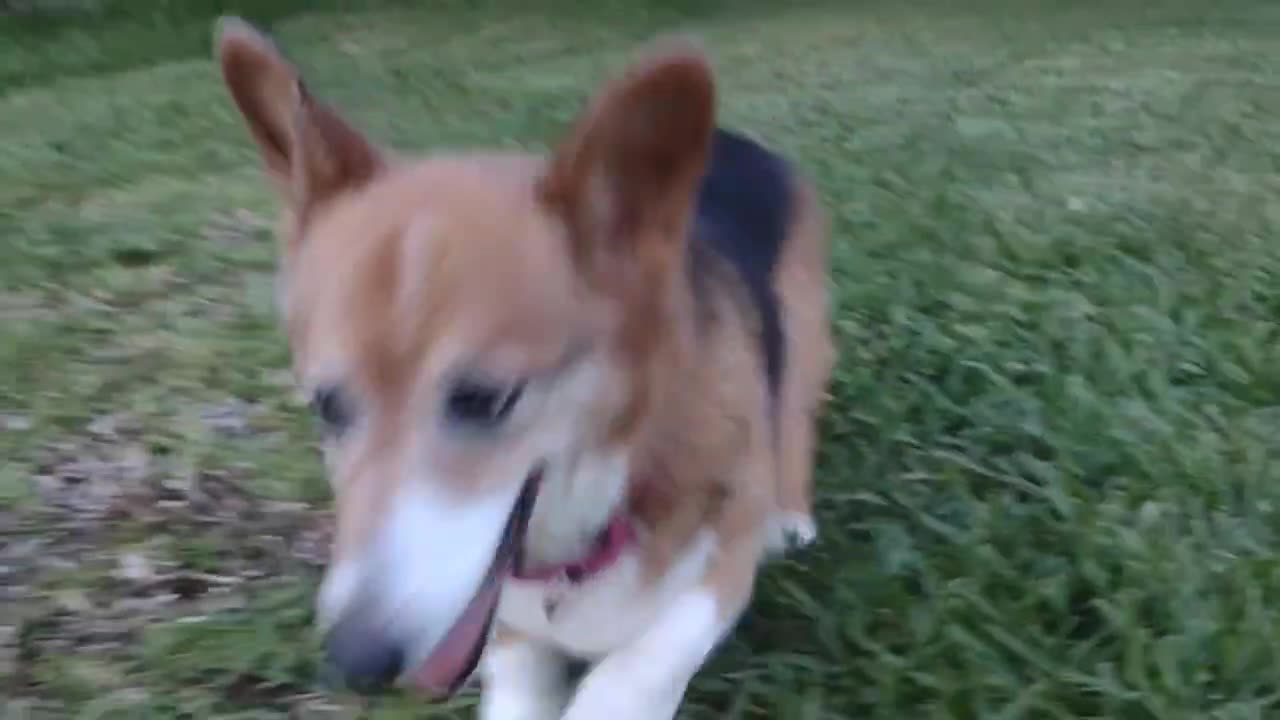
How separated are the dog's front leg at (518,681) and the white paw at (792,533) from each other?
2.01 feet

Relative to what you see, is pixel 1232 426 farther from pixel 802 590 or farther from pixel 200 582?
pixel 200 582

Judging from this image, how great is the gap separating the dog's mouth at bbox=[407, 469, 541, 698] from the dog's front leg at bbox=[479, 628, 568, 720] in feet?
1.31

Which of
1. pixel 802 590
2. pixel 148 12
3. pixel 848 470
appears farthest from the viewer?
pixel 148 12

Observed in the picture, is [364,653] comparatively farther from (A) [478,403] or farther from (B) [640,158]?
(B) [640,158]

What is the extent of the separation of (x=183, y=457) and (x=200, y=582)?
1.77ft

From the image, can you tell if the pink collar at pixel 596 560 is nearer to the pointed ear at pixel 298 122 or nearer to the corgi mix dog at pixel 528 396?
the corgi mix dog at pixel 528 396

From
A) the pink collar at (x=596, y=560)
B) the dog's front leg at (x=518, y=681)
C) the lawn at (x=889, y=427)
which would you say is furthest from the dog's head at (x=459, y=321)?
the lawn at (x=889, y=427)

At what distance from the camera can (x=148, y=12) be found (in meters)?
12.1

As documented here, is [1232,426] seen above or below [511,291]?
below

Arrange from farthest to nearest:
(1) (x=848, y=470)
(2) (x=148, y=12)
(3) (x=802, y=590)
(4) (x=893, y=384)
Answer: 1. (2) (x=148, y=12)
2. (4) (x=893, y=384)
3. (1) (x=848, y=470)
4. (3) (x=802, y=590)

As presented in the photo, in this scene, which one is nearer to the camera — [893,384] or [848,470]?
[848,470]

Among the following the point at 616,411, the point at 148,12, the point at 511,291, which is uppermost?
the point at 511,291

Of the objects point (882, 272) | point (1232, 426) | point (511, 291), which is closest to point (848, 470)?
point (1232, 426)

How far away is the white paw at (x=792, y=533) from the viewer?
3.10 m
